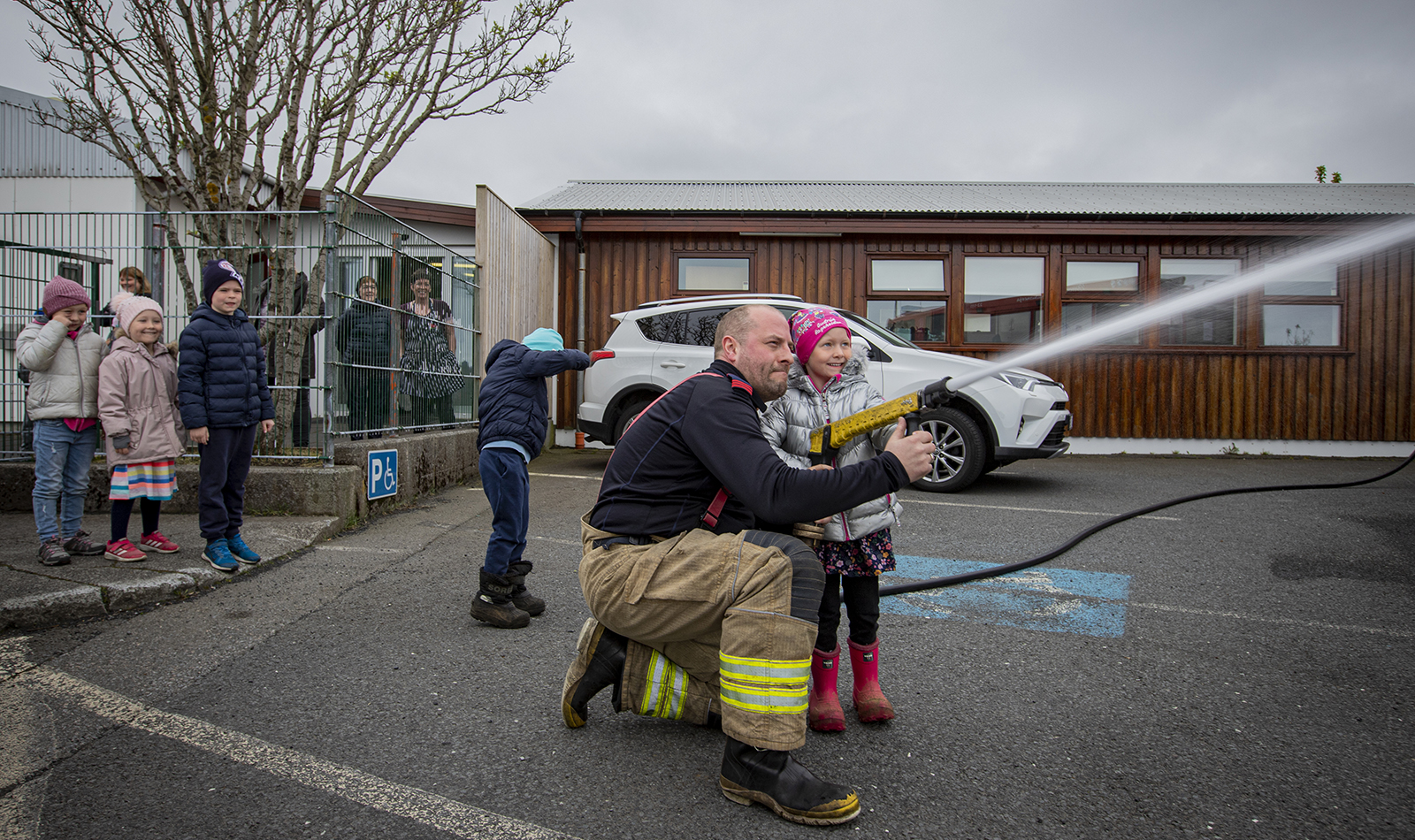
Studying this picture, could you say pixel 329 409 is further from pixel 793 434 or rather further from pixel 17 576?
pixel 793 434

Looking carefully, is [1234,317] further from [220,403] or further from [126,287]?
[126,287]

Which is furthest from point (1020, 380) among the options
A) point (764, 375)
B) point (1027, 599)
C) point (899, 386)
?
point (764, 375)

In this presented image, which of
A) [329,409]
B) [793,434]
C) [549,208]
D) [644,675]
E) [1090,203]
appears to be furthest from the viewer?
[1090,203]

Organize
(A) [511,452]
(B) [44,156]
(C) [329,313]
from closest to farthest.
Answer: (A) [511,452]
(C) [329,313]
(B) [44,156]

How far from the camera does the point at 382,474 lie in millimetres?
6191

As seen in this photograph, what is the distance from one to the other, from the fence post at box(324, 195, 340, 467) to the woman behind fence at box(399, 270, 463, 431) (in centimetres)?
102

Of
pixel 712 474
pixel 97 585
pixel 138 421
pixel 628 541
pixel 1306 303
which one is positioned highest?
pixel 1306 303

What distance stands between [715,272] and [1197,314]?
280 inches

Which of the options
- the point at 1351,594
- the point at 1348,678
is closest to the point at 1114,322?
the point at 1348,678

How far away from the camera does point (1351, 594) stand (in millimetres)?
4246

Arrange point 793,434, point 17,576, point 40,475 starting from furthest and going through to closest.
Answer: point 40,475
point 17,576
point 793,434

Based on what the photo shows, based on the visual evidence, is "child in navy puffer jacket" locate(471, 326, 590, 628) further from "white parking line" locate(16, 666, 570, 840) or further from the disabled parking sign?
the disabled parking sign

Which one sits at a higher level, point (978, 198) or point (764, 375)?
point (978, 198)

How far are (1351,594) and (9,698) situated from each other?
6.35 metres
